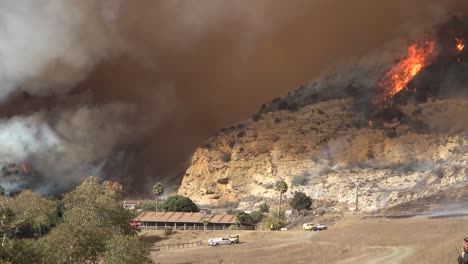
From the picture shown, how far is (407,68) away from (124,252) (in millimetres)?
126278

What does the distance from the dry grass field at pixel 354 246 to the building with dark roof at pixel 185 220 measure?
2102 centimetres

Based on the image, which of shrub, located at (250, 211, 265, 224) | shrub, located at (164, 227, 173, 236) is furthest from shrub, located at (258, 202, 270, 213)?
shrub, located at (164, 227, 173, 236)

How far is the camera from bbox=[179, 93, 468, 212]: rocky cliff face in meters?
107

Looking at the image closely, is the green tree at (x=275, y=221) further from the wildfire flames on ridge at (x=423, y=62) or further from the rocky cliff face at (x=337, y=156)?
the wildfire flames on ridge at (x=423, y=62)

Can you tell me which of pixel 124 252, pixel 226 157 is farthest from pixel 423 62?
pixel 124 252

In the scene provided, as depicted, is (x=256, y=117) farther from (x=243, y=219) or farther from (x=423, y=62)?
(x=243, y=219)

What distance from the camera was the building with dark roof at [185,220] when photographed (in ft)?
335

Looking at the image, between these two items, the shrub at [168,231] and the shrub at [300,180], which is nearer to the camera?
the shrub at [168,231]

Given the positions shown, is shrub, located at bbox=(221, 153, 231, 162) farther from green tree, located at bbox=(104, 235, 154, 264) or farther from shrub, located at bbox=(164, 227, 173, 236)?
green tree, located at bbox=(104, 235, 154, 264)

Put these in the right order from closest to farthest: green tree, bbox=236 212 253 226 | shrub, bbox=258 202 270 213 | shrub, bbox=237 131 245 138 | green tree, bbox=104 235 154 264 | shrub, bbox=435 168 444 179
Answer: green tree, bbox=104 235 154 264, shrub, bbox=435 168 444 179, green tree, bbox=236 212 253 226, shrub, bbox=258 202 270 213, shrub, bbox=237 131 245 138

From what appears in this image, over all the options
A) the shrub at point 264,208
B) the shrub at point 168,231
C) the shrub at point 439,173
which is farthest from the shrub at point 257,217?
the shrub at point 439,173

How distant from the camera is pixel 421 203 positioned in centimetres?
8469

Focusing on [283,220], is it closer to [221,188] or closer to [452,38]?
[221,188]

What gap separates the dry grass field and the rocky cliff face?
28.5m
